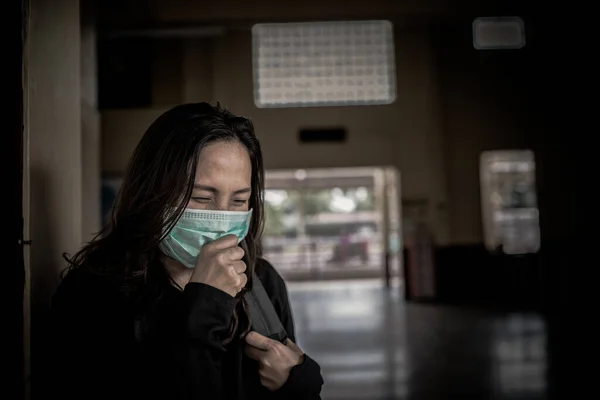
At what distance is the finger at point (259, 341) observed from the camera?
3.50 feet

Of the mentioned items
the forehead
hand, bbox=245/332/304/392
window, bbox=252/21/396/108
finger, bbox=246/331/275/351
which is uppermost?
window, bbox=252/21/396/108

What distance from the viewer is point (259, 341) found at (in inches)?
42.2

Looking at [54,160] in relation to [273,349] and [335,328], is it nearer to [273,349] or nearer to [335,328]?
[273,349]

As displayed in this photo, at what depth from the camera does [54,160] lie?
1399mm

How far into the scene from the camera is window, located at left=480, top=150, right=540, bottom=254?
8531 millimetres

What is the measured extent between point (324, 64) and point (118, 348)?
773 cm

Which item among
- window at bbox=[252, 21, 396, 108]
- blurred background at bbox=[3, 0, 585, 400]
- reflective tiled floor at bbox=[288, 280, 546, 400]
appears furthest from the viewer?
window at bbox=[252, 21, 396, 108]

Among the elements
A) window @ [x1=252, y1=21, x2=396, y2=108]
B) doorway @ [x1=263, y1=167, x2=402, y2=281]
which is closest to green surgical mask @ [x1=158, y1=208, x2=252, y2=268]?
window @ [x1=252, y1=21, x2=396, y2=108]

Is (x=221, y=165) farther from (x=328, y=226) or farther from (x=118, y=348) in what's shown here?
(x=328, y=226)

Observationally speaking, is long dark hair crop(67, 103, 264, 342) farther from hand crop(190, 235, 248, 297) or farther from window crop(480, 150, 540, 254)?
window crop(480, 150, 540, 254)

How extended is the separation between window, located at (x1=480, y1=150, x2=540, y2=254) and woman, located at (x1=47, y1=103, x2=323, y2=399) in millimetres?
8034

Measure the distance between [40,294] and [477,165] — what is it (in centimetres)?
810

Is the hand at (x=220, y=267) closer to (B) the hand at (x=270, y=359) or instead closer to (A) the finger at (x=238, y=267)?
(A) the finger at (x=238, y=267)

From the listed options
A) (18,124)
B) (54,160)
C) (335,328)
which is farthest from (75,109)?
(335,328)
